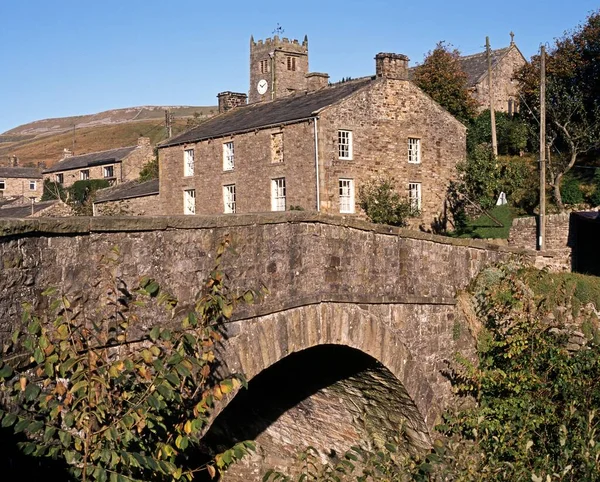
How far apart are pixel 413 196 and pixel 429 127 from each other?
2936mm

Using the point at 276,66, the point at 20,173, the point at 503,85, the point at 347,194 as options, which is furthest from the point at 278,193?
the point at 20,173

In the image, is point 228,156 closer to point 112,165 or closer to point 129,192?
point 129,192

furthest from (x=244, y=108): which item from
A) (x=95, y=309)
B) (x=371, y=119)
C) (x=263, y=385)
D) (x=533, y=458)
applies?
(x=95, y=309)

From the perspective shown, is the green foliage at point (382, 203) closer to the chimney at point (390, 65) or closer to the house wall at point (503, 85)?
the chimney at point (390, 65)

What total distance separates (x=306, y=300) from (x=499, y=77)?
38678 millimetres

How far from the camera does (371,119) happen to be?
1169 inches

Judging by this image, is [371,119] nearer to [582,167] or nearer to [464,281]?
[582,167]

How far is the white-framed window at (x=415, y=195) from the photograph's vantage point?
1228 inches

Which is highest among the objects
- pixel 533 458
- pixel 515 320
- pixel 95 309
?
pixel 95 309

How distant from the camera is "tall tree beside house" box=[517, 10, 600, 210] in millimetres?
35656

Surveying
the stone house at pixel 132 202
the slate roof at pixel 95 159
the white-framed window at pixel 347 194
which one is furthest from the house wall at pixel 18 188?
the white-framed window at pixel 347 194

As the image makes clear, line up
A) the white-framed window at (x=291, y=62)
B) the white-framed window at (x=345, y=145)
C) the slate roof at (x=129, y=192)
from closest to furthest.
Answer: the white-framed window at (x=345, y=145) < the slate roof at (x=129, y=192) < the white-framed window at (x=291, y=62)

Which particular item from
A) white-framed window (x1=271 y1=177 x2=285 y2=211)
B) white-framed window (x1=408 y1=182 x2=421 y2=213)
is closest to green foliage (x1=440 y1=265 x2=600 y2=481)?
white-framed window (x1=271 y1=177 x2=285 y2=211)

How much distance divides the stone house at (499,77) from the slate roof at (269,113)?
13090mm
